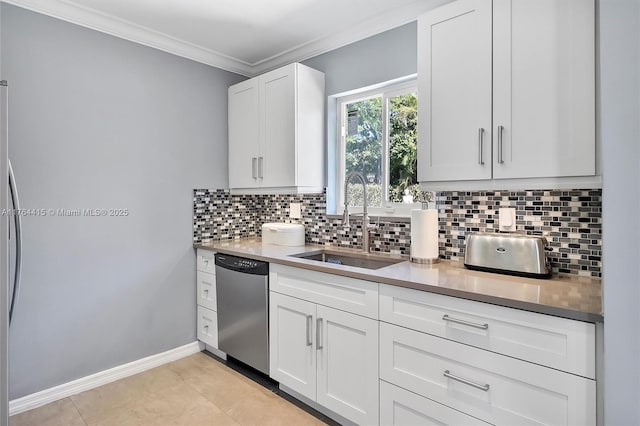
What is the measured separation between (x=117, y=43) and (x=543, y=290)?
9.20 ft

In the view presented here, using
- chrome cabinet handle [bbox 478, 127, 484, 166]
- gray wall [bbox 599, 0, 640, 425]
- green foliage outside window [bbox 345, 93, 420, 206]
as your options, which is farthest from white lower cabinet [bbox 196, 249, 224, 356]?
gray wall [bbox 599, 0, 640, 425]

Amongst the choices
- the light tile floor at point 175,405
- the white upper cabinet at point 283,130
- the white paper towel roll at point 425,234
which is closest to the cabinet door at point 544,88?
the white paper towel roll at point 425,234

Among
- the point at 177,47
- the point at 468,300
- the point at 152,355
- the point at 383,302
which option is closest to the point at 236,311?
the point at 152,355

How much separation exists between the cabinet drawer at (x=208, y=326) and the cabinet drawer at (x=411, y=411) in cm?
146

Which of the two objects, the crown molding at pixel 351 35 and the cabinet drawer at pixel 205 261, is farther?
the cabinet drawer at pixel 205 261

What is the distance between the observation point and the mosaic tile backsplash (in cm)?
171

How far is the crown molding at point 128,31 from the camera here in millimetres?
2164

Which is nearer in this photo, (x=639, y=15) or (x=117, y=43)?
(x=639, y=15)

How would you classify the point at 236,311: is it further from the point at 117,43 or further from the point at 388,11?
the point at 388,11

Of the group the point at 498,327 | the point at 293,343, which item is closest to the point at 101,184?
the point at 293,343

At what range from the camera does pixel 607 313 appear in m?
1.13

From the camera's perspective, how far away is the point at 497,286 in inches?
59.4

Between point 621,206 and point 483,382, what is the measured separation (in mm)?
785

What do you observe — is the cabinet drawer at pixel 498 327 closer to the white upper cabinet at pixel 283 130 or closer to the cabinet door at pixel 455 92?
the cabinet door at pixel 455 92
